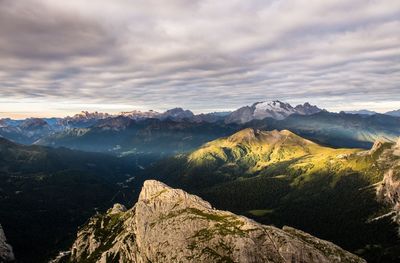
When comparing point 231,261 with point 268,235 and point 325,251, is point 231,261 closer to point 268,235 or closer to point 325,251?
point 268,235

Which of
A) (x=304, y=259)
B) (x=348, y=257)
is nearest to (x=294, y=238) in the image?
(x=304, y=259)

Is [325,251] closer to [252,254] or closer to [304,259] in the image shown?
[304,259]

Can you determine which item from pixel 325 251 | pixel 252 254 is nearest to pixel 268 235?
pixel 252 254

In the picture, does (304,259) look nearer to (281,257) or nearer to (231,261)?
(281,257)

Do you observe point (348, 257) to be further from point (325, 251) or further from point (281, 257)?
point (281, 257)

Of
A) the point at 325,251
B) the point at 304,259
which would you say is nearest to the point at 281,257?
the point at 304,259

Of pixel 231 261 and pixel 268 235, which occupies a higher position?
pixel 268 235
